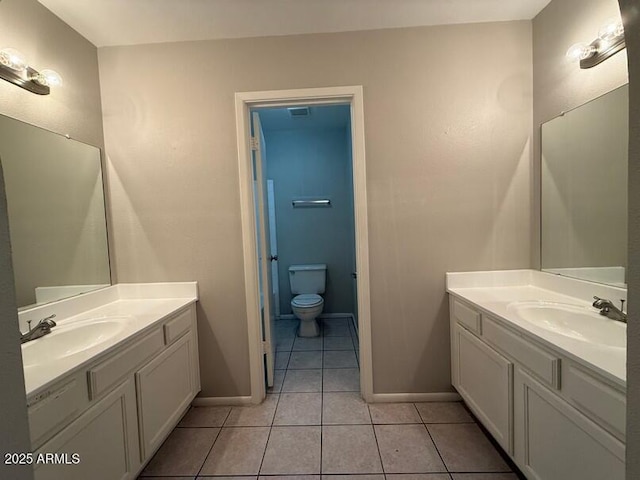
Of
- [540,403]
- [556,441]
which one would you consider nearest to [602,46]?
[540,403]

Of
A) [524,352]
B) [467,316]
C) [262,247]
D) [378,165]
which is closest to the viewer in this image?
[524,352]

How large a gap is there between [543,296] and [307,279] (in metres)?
2.39

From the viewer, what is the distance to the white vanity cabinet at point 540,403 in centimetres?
86

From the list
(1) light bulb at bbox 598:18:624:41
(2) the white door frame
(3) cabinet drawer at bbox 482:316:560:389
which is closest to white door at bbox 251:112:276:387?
(2) the white door frame

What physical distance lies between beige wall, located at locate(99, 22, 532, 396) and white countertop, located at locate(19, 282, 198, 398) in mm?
103

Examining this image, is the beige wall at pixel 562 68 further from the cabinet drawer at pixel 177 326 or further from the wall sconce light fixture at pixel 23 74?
the wall sconce light fixture at pixel 23 74

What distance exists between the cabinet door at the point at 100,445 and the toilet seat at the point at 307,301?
73.1 inches

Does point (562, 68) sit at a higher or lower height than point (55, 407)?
higher

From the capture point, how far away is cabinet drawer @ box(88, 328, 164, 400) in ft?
3.57

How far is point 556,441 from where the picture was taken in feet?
3.46

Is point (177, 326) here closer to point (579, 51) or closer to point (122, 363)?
point (122, 363)

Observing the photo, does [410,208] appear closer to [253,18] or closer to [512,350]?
[512,350]

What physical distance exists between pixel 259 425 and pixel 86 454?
36.7 inches

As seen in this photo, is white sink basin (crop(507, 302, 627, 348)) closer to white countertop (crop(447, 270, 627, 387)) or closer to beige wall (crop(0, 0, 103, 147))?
white countertop (crop(447, 270, 627, 387))
